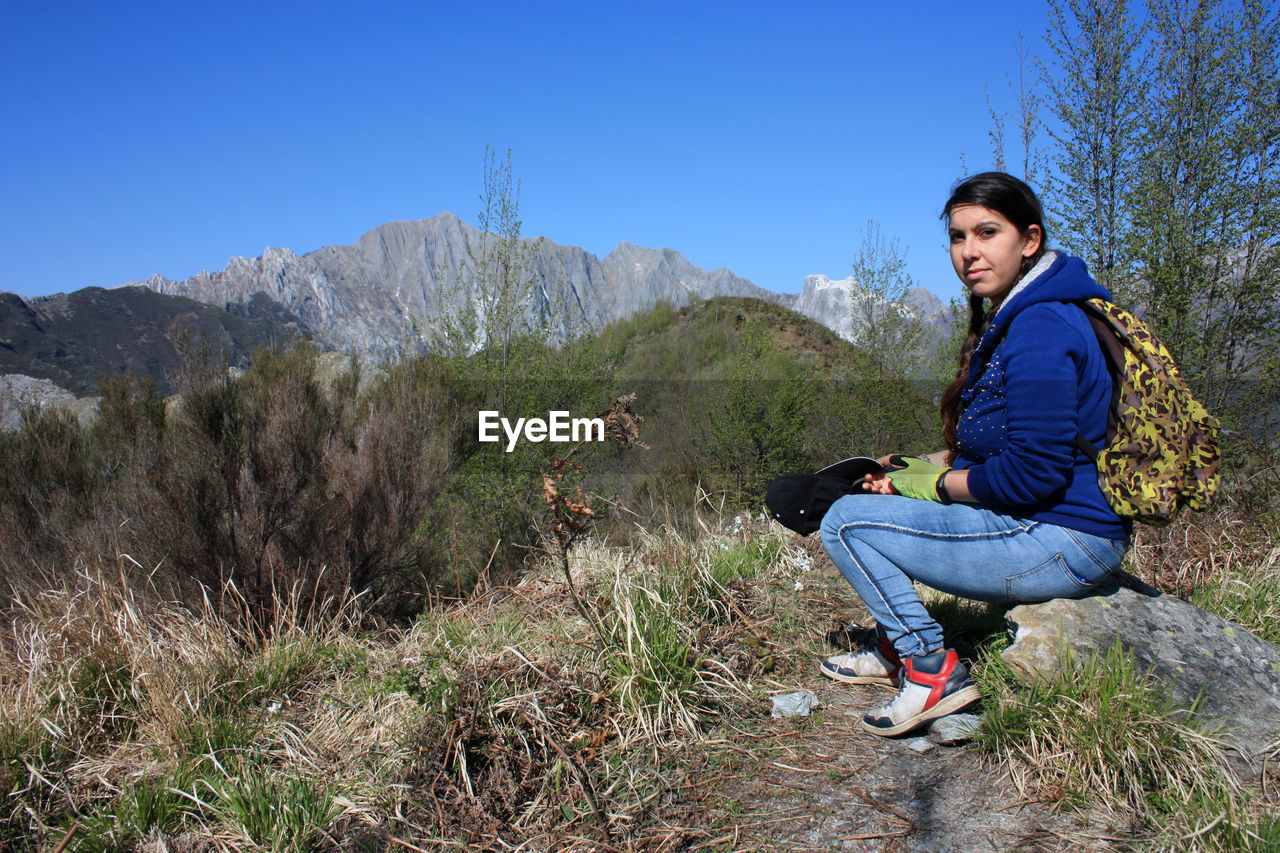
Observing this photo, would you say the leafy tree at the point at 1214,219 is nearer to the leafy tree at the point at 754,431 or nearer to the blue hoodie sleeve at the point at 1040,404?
the blue hoodie sleeve at the point at 1040,404

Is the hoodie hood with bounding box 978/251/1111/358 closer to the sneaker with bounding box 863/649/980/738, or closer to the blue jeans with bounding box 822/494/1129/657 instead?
the blue jeans with bounding box 822/494/1129/657

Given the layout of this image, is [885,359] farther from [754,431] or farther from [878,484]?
[878,484]

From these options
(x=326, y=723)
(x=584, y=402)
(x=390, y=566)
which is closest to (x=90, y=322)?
(x=584, y=402)

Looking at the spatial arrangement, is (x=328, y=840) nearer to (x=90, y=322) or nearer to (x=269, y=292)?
(x=90, y=322)

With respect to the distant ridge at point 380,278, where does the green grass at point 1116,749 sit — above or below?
below

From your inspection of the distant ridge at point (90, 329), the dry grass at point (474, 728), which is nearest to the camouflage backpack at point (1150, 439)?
the dry grass at point (474, 728)

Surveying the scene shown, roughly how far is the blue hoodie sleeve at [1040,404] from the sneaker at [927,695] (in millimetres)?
584

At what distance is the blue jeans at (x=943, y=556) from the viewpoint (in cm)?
194

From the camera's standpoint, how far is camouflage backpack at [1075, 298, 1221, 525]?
1771 mm

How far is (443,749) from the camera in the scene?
1989 millimetres

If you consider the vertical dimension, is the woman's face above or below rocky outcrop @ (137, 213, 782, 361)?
below

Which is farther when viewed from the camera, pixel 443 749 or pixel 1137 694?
pixel 443 749

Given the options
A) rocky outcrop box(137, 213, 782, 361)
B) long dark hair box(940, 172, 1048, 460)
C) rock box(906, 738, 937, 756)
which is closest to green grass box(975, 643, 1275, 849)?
rock box(906, 738, 937, 756)

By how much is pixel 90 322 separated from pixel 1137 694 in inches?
2542
